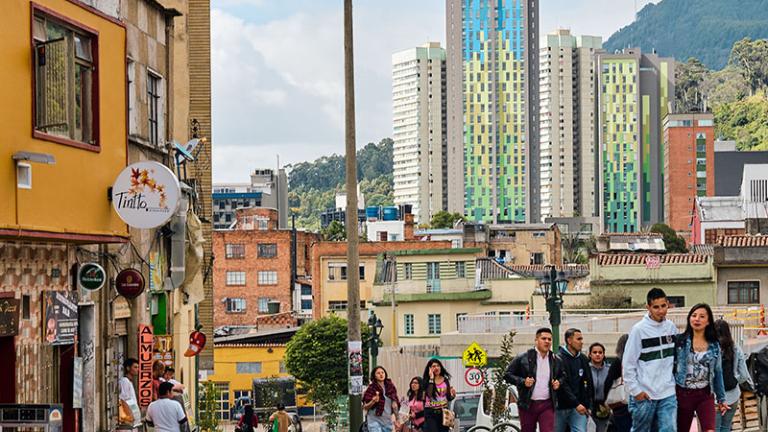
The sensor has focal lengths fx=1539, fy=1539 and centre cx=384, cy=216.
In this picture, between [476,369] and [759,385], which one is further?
[476,369]

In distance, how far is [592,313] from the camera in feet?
180

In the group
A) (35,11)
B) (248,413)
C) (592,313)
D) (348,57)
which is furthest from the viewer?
(592,313)

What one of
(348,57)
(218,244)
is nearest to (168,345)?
(348,57)

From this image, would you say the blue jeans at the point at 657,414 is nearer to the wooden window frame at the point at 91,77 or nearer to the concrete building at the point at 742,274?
the wooden window frame at the point at 91,77

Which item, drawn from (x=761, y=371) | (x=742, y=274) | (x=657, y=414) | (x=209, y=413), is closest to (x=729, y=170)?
(x=742, y=274)

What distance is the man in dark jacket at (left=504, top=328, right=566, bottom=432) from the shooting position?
15.8 m

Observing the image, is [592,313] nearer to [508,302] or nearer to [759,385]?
[508,302]

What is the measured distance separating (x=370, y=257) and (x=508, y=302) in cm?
2681

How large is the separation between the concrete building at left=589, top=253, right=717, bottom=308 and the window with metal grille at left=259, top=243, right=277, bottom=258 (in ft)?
185

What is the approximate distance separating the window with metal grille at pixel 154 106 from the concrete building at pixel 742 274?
126ft

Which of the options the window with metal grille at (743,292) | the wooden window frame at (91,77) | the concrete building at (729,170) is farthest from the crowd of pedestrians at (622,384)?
the concrete building at (729,170)

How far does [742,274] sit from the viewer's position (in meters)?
58.9

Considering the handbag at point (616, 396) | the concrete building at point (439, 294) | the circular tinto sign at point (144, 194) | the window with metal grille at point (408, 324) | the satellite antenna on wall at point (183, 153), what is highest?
the satellite antenna on wall at point (183, 153)

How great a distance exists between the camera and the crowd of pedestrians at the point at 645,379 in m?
13.8
